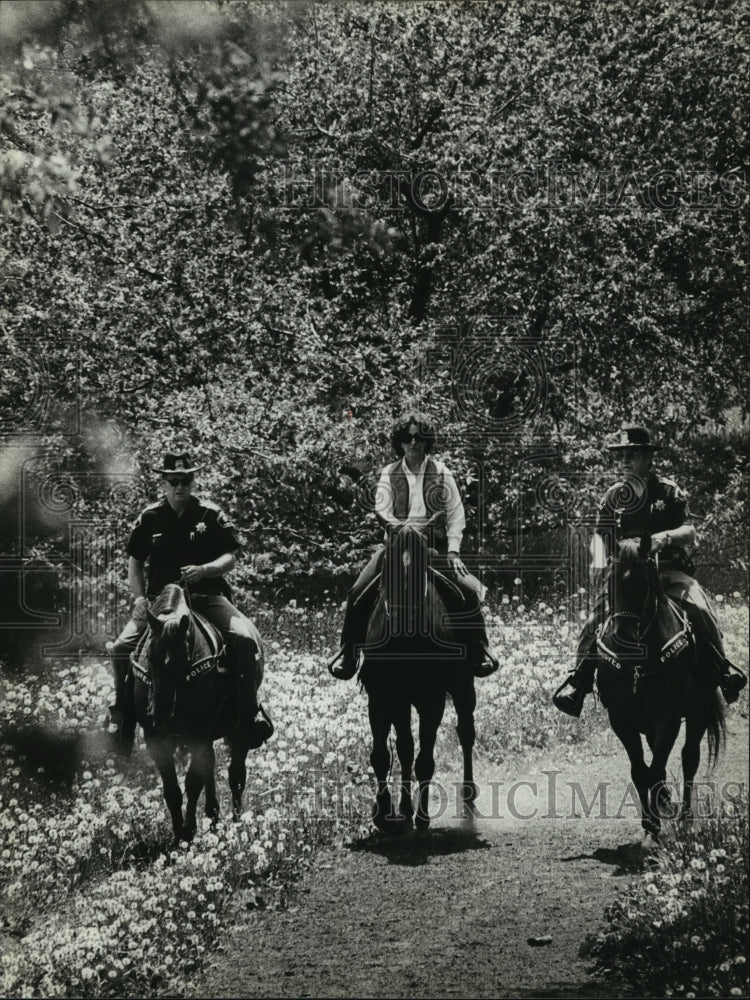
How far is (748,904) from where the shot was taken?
6.14 m

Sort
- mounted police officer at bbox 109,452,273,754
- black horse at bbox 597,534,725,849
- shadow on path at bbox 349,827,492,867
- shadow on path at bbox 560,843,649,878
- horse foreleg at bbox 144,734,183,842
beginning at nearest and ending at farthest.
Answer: shadow on path at bbox 560,843,649,878, black horse at bbox 597,534,725,849, shadow on path at bbox 349,827,492,867, horse foreleg at bbox 144,734,183,842, mounted police officer at bbox 109,452,273,754

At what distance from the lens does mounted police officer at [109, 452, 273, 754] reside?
784 centimetres

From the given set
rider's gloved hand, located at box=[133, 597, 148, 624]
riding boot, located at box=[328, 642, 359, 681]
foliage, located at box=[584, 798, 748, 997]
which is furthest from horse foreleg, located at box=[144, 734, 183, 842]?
foliage, located at box=[584, 798, 748, 997]

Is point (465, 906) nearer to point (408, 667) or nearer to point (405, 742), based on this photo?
point (405, 742)

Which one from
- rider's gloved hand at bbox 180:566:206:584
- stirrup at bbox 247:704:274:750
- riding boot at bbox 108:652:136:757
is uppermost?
rider's gloved hand at bbox 180:566:206:584

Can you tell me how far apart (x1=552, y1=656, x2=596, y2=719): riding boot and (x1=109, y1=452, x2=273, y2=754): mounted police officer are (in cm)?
193

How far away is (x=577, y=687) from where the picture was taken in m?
7.84

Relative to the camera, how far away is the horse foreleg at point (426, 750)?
8.05m

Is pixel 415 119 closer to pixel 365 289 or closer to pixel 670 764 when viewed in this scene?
pixel 365 289

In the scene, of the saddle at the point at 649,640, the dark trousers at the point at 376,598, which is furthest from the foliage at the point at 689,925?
the dark trousers at the point at 376,598

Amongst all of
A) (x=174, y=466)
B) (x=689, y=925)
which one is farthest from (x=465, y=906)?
(x=174, y=466)

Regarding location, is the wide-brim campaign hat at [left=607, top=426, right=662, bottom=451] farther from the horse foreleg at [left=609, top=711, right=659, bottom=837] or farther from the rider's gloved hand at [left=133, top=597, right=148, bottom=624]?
the rider's gloved hand at [left=133, top=597, right=148, bottom=624]

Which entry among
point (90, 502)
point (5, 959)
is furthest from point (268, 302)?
point (5, 959)

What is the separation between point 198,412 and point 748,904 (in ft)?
19.9
